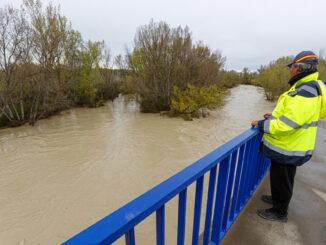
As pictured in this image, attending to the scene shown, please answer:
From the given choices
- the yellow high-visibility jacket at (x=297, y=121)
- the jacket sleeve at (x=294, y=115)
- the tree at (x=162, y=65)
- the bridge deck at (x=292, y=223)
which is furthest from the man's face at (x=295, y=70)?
the tree at (x=162, y=65)

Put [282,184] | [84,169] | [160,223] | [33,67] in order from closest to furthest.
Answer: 1. [160,223]
2. [282,184]
3. [84,169]
4. [33,67]

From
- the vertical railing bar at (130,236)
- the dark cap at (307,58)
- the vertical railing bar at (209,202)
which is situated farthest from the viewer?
the dark cap at (307,58)

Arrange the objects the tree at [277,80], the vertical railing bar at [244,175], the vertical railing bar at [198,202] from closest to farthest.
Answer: the vertical railing bar at [198,202] → the vertical railing bar at [244,175] → the tree at [277,80]

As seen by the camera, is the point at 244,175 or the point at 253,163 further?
the point at 253,163

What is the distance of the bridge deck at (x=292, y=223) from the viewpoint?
5.52 feet

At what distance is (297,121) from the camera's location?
1.46 m

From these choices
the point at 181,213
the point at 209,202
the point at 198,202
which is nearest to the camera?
the point at 181,213

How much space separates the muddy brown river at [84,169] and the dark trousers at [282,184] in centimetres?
138

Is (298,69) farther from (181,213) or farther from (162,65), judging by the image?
(162,65)

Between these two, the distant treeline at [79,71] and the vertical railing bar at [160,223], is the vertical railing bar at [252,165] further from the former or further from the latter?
the distant treeline at [79,71]

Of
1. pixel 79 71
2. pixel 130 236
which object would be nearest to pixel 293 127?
pixel 130 236

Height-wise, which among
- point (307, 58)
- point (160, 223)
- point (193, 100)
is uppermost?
point (307, 58)

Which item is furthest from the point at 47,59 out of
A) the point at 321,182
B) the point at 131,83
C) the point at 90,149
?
the point at 321,182

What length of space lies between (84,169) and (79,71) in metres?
11.4
